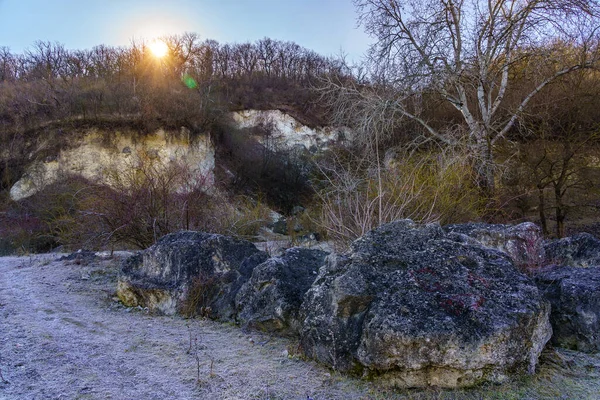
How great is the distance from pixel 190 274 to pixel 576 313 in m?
3.62

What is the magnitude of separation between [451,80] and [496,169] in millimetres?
3565

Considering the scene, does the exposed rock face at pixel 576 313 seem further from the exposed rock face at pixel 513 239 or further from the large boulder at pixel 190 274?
the large boulder at pixel 190 274

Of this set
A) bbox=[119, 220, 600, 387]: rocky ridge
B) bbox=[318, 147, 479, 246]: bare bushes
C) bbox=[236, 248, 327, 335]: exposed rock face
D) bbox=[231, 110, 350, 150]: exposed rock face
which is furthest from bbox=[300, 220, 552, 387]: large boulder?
bbox=[231, 110, 350, 150]: exposed rock face

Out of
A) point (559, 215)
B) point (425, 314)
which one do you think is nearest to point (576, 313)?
point (425, 314)

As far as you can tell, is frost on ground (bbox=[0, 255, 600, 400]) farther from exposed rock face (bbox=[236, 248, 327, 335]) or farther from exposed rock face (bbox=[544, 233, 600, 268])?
exposed rock face (bbox=[544, 233, 600, 268])

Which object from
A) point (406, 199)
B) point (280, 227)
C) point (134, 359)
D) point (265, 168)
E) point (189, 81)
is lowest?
point (280, 227)

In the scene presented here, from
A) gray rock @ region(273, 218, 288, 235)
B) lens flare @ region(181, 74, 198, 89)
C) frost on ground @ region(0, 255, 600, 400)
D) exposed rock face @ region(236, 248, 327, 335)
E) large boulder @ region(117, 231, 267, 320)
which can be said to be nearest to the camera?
frost on ground @ region(0, 255, 600, 400)

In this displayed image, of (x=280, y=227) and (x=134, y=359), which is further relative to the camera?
(x=280, y=227)

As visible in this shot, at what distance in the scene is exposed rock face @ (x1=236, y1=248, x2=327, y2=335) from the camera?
349 centimetres

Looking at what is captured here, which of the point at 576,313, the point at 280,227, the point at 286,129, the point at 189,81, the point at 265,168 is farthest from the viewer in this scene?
the point at 286,129

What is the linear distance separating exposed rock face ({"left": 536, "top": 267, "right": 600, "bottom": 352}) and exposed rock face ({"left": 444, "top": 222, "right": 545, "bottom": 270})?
98 centimetres

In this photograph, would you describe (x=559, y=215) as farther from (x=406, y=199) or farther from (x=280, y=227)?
(x=280, y=227)

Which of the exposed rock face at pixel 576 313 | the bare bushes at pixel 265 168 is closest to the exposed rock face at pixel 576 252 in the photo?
the exposed rock face at pixel 576 313

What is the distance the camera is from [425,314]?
2.58 metres
